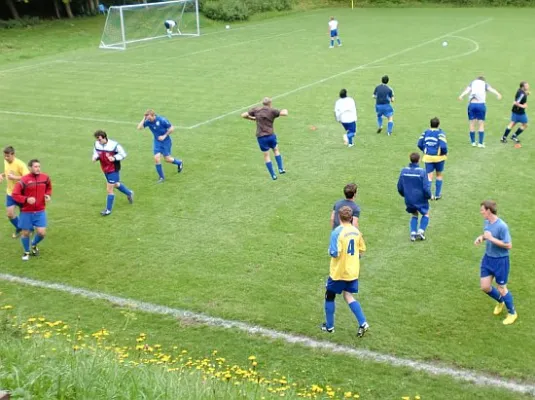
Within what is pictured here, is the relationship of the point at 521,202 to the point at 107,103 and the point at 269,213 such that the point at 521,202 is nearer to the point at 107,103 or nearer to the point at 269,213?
the point at 269,213

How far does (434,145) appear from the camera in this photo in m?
14.0

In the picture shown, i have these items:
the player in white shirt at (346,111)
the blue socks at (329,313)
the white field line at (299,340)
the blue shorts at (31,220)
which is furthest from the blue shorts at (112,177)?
the player in white shirt at (346,111)

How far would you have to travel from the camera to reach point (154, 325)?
391 inches

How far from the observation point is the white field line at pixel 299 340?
8352 millimetres

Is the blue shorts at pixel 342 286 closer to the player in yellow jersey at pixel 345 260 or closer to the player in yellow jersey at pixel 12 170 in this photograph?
the player in yellow jersey at pixel 345 260

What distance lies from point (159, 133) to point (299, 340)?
775 cm

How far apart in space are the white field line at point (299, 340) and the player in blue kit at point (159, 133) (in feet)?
16.7

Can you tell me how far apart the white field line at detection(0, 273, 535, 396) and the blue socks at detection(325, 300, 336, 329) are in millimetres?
284

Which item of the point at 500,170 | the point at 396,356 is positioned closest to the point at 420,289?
the point at 396,356

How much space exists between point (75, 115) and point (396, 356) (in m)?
17.1

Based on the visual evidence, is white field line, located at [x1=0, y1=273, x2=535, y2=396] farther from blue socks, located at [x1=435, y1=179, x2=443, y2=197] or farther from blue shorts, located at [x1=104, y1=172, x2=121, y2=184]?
blue socks, located at [x1=435, y1=179, x2=443, y2=197]

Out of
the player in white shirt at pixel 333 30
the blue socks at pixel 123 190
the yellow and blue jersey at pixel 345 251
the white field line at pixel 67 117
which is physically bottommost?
the player in white shirt at pixel 333 30

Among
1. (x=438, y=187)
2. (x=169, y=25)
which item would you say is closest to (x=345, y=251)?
(x=438, y=187)

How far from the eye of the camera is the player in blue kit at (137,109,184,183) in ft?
50.5
